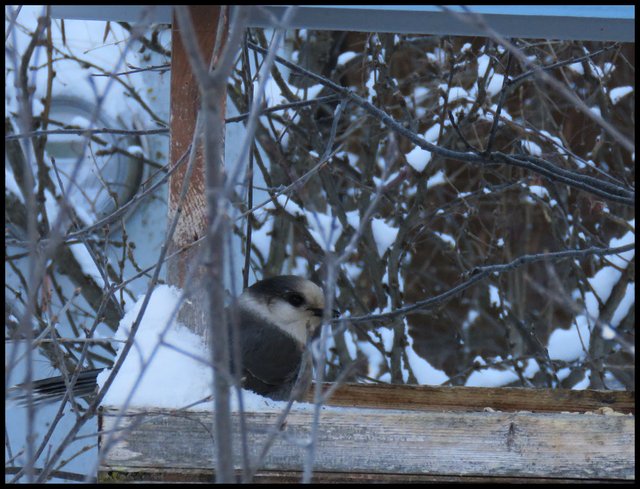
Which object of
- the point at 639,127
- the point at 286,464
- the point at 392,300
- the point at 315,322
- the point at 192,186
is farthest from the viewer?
the point at 392,300

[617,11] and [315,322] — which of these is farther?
[315,322]

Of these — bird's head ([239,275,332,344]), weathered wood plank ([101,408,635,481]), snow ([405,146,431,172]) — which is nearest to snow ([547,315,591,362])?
snow ([405,146,431,172])

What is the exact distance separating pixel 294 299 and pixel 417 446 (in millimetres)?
964

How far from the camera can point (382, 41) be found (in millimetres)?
4645

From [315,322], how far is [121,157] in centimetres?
247

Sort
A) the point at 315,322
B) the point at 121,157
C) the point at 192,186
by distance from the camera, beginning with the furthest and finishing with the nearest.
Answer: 1. the point at 121,157
2. the point at 315,322
3. the point at 192,186

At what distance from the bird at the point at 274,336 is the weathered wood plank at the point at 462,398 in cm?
17

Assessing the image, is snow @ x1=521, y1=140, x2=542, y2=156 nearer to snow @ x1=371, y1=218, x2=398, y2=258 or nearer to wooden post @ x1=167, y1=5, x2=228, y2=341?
snow @ x1=371, y1=218, x2=398, y2=258

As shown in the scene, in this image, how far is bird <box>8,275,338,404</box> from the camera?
9.47 ft

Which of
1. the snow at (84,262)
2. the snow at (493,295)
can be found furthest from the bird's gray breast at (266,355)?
the snow at (493,295)

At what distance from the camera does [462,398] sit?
2877 mm

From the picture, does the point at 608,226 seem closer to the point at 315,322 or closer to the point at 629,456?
the point at 315,322

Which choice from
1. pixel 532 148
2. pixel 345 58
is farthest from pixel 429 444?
pixel 345 58

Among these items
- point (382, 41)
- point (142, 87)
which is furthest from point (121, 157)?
point (382, 41)
